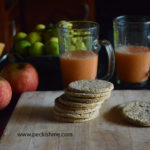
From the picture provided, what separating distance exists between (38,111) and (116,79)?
47cm

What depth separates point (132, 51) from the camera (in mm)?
1372

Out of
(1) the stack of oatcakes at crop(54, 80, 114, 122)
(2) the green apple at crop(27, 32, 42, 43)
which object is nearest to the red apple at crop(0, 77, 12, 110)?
(1) the stack of oatcakes at crop(54, 80, 114, 122)

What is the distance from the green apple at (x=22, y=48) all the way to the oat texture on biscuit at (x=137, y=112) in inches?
21.3

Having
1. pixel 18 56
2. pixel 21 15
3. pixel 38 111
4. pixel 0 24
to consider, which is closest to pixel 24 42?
pixel 18 56

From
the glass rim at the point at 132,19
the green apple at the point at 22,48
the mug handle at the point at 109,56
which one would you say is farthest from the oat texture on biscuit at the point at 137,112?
the green apple at the point at 22,48

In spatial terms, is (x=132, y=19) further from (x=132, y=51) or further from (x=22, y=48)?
(x=22, y=48)

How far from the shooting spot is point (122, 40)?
4.57 feet

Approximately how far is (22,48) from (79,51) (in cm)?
26

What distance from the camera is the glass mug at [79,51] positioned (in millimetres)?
1285

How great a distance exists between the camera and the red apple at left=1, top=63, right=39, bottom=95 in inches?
50.2

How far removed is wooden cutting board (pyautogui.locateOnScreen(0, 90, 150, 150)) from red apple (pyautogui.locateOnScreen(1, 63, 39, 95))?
0.14m

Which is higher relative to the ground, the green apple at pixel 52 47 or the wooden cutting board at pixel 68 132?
the green apple at pixel 52 47

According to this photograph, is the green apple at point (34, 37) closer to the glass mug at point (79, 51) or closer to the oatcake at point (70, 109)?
the glass mug at point (79, 51)

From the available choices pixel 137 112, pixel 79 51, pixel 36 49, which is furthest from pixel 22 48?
pixel 137 112
